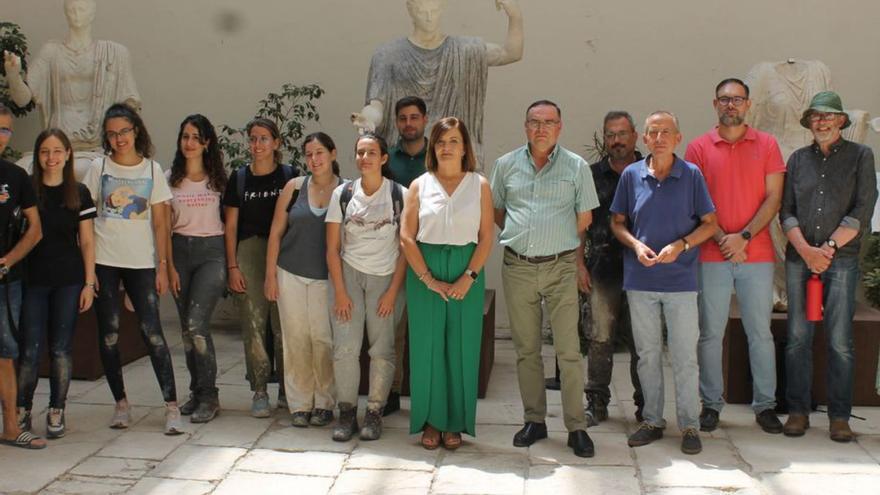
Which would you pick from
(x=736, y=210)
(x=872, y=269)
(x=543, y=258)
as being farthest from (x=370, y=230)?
(x=872, y=269)

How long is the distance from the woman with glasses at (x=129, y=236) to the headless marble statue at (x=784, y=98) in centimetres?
381

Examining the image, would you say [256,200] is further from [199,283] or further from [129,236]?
[129,236]

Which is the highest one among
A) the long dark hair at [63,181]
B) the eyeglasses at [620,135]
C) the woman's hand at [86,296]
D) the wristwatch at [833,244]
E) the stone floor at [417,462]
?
the eyeglasses at [620,135]

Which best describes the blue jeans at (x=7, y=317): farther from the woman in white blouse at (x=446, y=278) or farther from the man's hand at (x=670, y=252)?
the man's hand at (x=670, y=252)

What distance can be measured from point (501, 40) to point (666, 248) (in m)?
3.81

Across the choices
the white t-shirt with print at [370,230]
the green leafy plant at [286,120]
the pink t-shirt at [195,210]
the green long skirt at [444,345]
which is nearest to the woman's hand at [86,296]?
the pink t-shirt at [195,210]

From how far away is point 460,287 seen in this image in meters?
4.61

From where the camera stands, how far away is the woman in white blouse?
4613 mm

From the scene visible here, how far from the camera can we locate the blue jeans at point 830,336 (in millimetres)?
4957

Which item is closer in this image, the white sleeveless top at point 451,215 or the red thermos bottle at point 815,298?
the white sleeveless top at point 451,215

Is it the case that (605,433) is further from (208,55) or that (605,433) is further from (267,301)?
(208,55)

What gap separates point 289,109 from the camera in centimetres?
814

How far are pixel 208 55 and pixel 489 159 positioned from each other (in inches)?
94.8

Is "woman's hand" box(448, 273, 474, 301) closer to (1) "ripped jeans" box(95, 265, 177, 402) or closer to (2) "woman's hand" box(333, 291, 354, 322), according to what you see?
(2) "woman's hand" box(333, 291, 354, 322)
